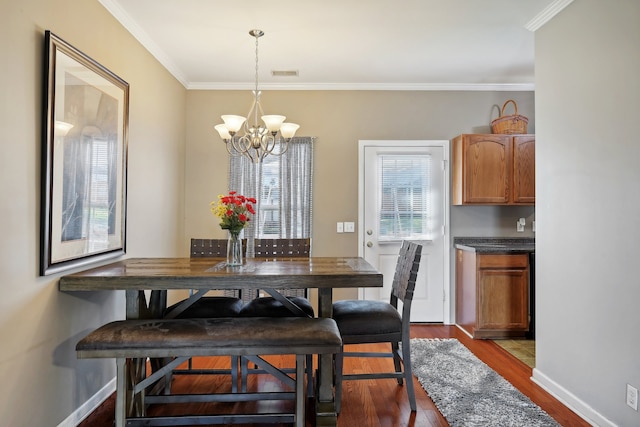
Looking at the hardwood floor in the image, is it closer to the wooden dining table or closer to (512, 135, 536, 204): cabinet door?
the wooden dining table

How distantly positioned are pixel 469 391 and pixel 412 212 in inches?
82.8

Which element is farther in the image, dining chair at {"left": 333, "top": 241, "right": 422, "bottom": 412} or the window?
the window

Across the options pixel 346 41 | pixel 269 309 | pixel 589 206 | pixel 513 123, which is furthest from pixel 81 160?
pixel 513 123

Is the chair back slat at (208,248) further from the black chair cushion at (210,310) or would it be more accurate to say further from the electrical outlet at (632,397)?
the electrical outlet at (632,397)

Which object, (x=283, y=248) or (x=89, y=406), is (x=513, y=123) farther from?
(x=89, y=406)

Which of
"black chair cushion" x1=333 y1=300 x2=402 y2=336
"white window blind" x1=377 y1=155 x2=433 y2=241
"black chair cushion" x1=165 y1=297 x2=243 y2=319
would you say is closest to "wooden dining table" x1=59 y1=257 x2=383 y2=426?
"black chair cushion" x1=333 y1=300 x2=402 y2=336

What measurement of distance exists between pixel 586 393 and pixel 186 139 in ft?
13.4

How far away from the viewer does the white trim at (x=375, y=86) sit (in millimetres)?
4465

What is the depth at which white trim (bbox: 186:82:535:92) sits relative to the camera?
4.46 m

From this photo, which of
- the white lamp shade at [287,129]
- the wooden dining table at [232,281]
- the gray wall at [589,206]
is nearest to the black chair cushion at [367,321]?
the wooden dining table at [232,281]

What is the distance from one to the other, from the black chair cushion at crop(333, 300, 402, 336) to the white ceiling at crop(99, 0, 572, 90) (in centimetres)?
203

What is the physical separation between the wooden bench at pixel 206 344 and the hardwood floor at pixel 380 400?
377 mm

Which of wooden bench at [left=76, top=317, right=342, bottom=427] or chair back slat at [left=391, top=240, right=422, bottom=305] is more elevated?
chair back slat at [left=391, top=240, right=422, bottom=305]

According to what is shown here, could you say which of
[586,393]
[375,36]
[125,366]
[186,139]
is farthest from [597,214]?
[186,139]
